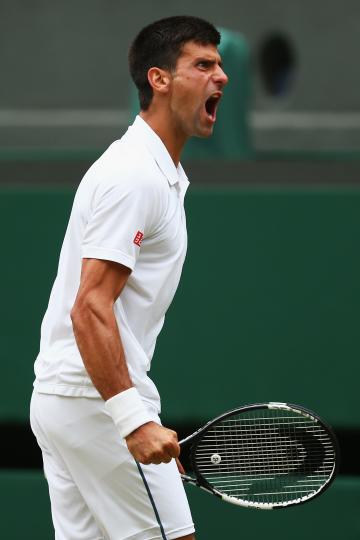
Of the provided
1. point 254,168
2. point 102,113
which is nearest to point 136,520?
point 254,168

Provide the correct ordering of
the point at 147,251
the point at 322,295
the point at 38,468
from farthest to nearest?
the point at 38,468
the point at 322,295
the point at 147,251

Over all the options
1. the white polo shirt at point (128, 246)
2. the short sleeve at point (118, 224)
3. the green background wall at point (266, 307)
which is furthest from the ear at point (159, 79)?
the green background wall at point (266, 307)

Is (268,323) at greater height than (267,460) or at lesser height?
greater

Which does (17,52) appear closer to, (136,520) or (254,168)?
(254,168)

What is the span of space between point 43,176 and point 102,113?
11.7 ft

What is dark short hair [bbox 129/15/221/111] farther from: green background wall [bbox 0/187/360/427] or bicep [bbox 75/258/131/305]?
green background wall [bbox 0/187/360/427]

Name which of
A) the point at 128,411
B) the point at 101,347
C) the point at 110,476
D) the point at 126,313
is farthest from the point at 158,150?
the point at 110,476

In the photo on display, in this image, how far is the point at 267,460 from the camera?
3.87 metres

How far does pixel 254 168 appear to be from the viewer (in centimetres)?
580

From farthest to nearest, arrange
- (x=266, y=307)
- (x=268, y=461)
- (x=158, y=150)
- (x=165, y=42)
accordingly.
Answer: (x=266, y=307) < (x=268, y=461) < (x=165, y=42) < (x=158, y=150)

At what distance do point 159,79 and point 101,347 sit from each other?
851 mm

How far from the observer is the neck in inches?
144

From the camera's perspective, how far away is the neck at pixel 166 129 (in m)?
3.66

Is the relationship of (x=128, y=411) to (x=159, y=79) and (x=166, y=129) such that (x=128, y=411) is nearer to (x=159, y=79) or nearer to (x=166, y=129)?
(x=166, y=129)
